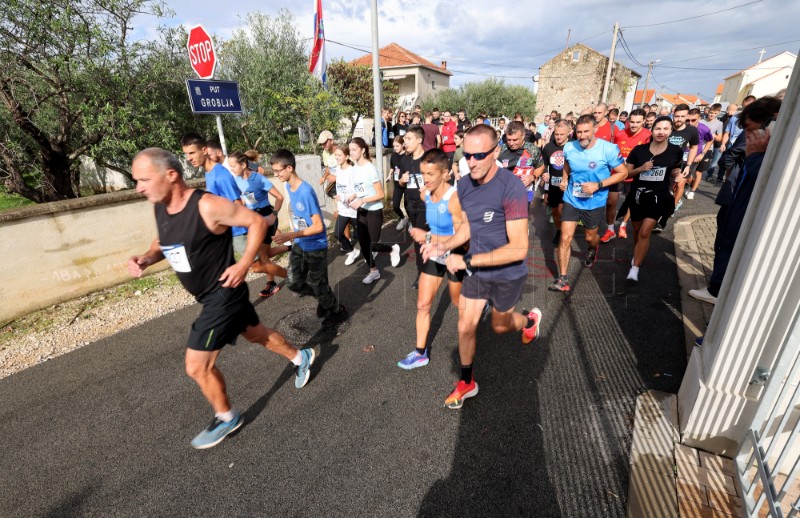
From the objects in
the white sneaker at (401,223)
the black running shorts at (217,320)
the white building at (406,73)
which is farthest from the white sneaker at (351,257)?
the white building at (406,73)

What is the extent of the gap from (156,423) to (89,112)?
332 inches

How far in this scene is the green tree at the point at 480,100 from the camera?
39875mm

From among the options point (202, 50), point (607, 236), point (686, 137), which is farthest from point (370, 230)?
point (686, 137)

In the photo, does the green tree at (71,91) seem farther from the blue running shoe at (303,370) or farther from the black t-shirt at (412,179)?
the blue running shoe at (303,370)

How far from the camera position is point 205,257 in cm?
253

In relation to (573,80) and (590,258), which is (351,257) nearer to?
(590,258)

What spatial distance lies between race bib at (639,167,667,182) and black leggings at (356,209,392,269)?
3597 millimetres

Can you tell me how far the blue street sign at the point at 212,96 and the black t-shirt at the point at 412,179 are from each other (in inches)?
110

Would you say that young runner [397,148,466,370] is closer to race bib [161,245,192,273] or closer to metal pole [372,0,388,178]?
race bib [161,245,192,273]

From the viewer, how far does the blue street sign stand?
5.22m

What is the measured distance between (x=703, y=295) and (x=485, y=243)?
3.52 metres

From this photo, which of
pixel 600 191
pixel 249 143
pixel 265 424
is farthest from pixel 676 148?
pixel 249 143

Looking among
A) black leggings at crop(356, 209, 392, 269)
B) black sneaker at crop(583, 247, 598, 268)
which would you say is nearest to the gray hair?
black leggings at crop(356, 209, 392, 269)

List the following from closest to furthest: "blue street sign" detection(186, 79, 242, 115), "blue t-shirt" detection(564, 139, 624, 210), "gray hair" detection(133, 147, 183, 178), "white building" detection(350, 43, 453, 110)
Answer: "gray hair" detection(133, 147, 183, 178)
"blue t-shirt" detection(564, 139, 624, 210)
"blue street sign" detection(186, 79, 242, 115)
"white building" detection(350, 43, 453, 110)
